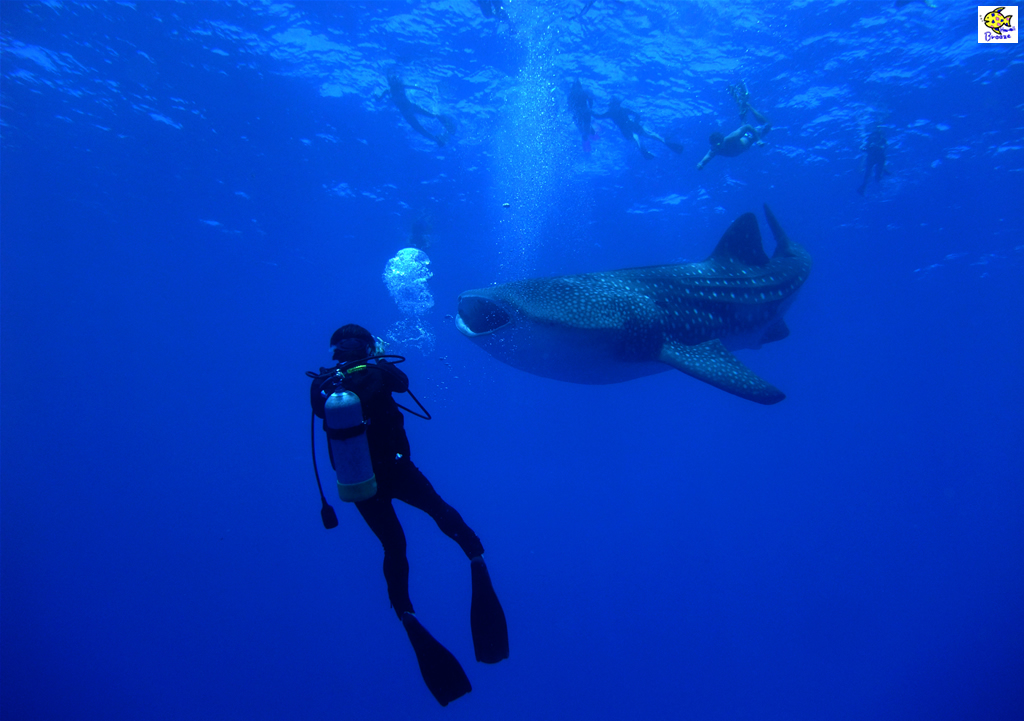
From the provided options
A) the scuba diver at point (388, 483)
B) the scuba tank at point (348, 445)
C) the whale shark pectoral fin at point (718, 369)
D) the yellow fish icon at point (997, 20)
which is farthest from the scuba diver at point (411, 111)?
the yellow fish icon at point (997, 20)

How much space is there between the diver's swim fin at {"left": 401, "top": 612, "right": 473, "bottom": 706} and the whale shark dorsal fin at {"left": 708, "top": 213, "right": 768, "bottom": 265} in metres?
6.48

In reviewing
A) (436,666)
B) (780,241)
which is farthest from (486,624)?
(780,241)

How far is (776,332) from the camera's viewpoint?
26.7ft

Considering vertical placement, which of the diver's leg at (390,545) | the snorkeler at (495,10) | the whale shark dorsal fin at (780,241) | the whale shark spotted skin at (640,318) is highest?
the snorkeler at (495,10)

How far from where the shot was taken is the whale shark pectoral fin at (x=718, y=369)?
4.91m

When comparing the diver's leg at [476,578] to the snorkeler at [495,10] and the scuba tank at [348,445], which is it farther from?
the snorkeler at [495,10]

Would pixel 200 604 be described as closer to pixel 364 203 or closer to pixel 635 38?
pixel 364 203

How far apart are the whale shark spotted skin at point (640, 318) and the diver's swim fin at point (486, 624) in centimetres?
234

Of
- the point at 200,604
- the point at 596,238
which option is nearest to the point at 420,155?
the point at 596,238

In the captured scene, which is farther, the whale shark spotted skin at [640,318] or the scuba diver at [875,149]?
the scuba diver at [875,149]

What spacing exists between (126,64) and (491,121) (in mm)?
12082

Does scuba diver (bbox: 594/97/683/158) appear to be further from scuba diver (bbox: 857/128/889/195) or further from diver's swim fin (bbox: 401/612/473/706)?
diver's swim fin (bbox: 401/612/473/706)

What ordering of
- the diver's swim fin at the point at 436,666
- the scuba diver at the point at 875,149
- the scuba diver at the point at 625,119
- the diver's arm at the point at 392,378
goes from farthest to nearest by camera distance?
the scuba diver at the point at 625,119 < the scuba diver at the point at 875,149 < the diver's arm at the point at 392,378 < the diver's swim fin at the point at 436,666

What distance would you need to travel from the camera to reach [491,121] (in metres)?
17.3
